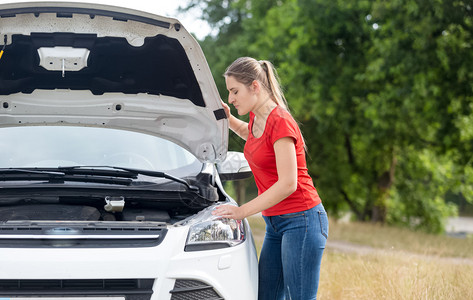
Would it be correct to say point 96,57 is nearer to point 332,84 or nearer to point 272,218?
point 272,218

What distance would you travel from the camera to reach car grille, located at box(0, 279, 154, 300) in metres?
Result: 2.48

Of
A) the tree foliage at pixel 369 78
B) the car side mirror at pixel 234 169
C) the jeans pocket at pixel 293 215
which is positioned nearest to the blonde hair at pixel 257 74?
the jeans pocket at pixel 293 215

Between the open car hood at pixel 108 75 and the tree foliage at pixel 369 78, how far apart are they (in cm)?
498

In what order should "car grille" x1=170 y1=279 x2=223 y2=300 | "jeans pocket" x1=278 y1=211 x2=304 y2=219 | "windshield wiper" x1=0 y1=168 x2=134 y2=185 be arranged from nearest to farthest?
"car grille" x1=170 y1=279 x2=223 y2=300
"jeans pocket" x1=278 y1=211 x2=304 y2=219
"windshield wiper" x1=0 y1=168 x2=134 y2=185

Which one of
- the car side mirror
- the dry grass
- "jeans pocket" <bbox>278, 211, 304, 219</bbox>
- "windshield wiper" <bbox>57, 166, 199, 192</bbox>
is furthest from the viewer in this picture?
the dry grass

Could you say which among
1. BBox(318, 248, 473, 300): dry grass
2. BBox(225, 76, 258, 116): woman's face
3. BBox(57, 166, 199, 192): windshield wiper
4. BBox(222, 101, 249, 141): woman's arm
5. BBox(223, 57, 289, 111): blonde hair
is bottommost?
BBox(318, 248, 473, 300): dry grass

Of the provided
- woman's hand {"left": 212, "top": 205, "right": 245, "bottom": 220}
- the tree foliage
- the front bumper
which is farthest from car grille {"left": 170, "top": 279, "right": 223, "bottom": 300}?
the tree foliage

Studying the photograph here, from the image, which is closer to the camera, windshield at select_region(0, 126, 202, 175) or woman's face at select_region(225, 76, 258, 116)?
woman's face at select_region(225, 76, 258, 116)

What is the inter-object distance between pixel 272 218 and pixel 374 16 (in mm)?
10836

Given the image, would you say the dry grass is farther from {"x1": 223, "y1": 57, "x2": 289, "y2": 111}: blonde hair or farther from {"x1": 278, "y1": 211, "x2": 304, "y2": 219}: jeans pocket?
{"x1": 223, "y1": 57, "x2": 289, "y2": 111}: blonde hair

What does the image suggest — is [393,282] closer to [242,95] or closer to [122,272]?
[242,95]

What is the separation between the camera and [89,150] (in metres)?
3.72

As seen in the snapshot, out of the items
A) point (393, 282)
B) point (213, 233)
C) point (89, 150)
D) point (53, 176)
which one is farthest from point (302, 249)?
point (393, 282)

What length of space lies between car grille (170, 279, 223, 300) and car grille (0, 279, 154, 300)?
0.12m
